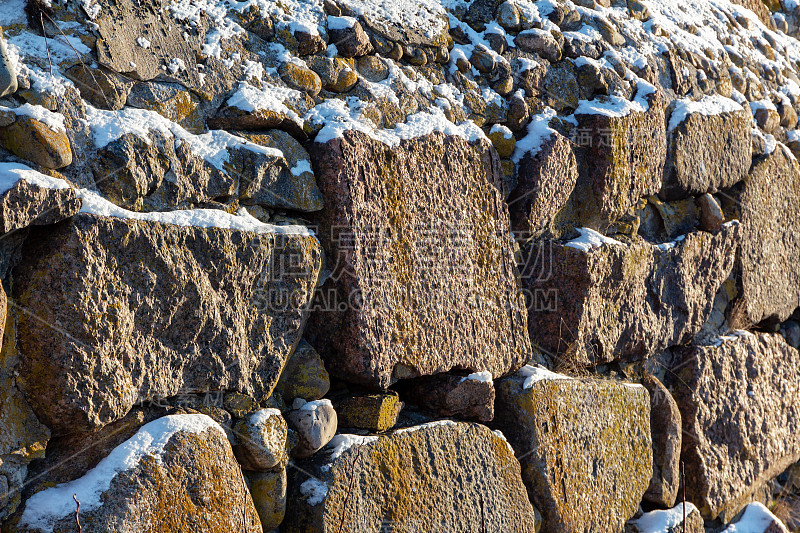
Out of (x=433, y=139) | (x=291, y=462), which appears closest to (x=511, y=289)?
(x=433, y=139)

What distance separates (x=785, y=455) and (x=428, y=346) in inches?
89.9

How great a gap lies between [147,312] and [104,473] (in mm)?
322

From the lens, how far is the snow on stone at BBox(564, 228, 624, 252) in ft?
7.56

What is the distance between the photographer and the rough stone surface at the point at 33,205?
1.16 m

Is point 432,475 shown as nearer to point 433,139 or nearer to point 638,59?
point 433,139

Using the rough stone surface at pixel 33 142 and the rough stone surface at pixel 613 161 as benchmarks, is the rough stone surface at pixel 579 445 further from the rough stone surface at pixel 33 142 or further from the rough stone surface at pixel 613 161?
the rough stone surface at pixel 33 142

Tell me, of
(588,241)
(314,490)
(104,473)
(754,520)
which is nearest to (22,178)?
(104,473)

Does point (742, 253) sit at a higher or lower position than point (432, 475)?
higher

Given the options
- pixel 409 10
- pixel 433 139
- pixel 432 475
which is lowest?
pixel 432 475

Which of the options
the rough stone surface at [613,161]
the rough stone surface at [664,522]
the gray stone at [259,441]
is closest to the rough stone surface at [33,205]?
the gray stone at [259,441]

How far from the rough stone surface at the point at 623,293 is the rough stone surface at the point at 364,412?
29.3 inches

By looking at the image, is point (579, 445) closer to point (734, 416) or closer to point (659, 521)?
point (659, 521)

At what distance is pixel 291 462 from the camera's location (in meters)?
1.63

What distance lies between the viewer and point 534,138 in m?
2.28
